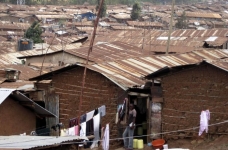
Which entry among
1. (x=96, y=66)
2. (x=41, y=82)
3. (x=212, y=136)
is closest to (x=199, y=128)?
(x=212, y=136)

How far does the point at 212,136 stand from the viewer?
31.0ft

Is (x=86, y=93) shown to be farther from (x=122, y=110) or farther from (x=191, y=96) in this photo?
(x=191, y=96)

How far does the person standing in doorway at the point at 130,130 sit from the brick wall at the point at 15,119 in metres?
1.95

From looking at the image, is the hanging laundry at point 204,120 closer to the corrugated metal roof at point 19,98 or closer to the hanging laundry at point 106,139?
the hanging laundry at point 106,139

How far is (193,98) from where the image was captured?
954cm

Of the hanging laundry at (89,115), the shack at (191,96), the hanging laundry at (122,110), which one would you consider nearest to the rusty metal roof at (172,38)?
the shack at (191,96)

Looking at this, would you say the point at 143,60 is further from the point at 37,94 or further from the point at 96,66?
the point at 37,94

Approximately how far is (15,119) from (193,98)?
142 inches

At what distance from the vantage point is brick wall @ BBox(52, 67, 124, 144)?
33.7ft

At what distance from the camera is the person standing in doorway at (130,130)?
9327mm

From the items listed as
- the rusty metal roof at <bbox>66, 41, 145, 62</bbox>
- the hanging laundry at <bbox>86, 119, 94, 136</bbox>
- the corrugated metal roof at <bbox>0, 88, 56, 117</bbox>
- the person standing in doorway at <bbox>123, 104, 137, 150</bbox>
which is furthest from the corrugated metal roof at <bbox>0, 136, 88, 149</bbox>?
the rusty metal roof at <bbox>66, 41, 145, 62</bbox>

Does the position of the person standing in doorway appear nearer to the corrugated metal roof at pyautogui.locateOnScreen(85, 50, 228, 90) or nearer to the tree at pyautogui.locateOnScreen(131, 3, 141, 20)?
the corrugated metal roof at pyautogui.locateOnScreen(85, 50, 228, 90)

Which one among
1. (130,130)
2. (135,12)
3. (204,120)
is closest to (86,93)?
(130,130)

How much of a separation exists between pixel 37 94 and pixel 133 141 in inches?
107
